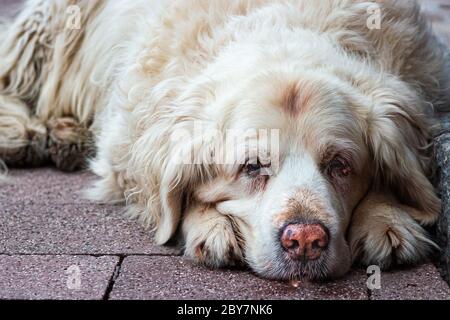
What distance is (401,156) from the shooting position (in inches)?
161

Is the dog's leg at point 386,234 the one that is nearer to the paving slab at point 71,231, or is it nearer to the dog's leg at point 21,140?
the paving slab at point 71,231

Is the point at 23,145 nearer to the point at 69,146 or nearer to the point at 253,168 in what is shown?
the point at 69,146

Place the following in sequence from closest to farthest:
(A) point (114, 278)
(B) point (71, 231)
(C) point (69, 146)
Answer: (A) point (114, 278)
(B) point (71, 231)
(C) point (69, 146)

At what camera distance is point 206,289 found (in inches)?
144

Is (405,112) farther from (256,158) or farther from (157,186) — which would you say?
(157,186)

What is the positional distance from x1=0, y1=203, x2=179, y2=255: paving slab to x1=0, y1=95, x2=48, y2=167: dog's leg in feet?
2.86

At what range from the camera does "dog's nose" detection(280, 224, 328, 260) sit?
141 inches

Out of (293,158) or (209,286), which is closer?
(209,286)

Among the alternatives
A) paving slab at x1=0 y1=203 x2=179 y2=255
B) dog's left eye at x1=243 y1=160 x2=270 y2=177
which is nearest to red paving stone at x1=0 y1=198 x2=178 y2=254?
paving slab at x1=0 y1=203 x2=179 y2=255

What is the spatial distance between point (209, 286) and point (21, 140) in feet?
7.86

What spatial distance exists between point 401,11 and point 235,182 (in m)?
1.51

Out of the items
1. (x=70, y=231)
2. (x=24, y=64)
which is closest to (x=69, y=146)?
(x=24, y=64)

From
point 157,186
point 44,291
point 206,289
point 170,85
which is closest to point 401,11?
point 170,85

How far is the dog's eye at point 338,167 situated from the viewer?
3.89 m
